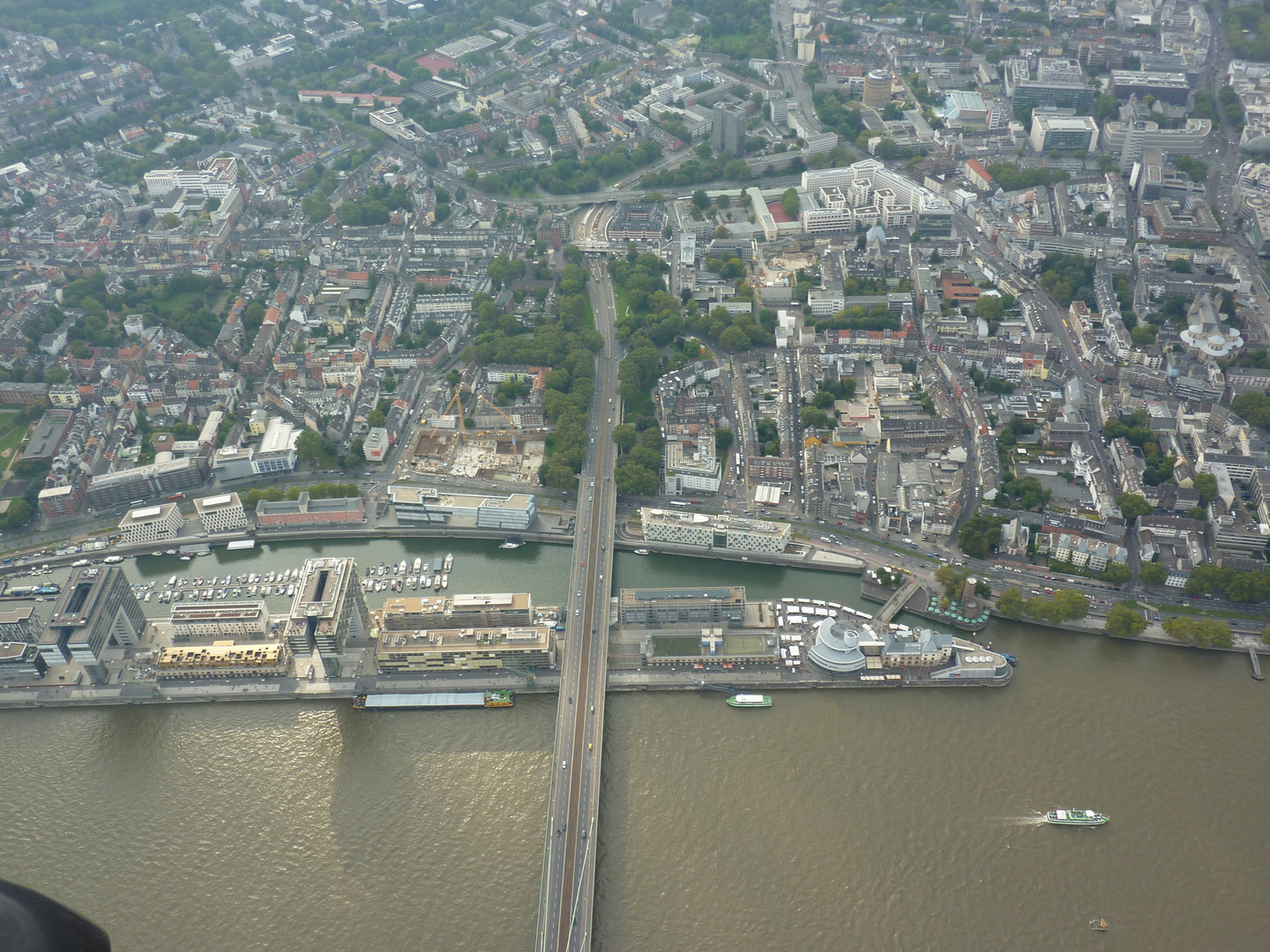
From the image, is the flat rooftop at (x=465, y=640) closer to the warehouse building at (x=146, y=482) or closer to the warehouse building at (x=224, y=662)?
the warehouse building at (x=224, y=662)

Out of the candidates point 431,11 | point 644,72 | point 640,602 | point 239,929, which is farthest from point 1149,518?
point 431,11

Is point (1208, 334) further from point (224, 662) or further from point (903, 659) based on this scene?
point (224, 662)

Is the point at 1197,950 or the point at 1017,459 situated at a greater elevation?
the point at 1017,459

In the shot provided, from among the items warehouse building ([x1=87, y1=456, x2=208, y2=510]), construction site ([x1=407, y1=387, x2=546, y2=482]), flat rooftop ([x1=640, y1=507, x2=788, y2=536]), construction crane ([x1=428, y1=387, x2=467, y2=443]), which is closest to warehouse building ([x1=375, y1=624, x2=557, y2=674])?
flat rooftop ([x1=640, y1=507, x2=788, y2=536])

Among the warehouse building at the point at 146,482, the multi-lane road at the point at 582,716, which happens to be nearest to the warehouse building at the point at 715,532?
the multi-lane road at the point at 582,716

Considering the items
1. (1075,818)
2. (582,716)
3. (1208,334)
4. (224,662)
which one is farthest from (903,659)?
(1208,334)

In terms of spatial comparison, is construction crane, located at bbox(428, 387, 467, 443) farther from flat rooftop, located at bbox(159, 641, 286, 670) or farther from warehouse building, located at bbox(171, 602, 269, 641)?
flat rooftop, located at bbox(159, 641, 286, 670)

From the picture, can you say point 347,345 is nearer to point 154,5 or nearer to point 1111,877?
point 1111,877
